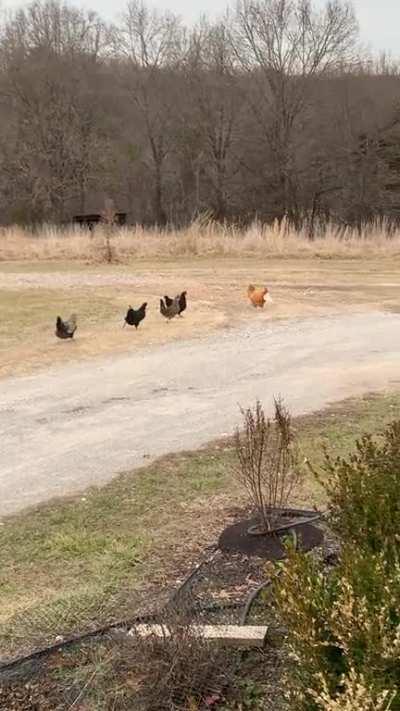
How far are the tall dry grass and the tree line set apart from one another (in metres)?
11.3

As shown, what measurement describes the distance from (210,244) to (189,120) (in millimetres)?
17916

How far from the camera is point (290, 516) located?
4.10m

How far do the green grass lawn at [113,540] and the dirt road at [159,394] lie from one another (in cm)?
33

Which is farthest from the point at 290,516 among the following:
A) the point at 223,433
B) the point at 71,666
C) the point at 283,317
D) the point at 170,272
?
the point at 170,272

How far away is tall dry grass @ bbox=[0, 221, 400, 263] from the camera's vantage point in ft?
76.0

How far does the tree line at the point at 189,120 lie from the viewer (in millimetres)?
37250

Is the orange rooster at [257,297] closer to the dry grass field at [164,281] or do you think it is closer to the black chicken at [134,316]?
the dry grass field at [164,281]

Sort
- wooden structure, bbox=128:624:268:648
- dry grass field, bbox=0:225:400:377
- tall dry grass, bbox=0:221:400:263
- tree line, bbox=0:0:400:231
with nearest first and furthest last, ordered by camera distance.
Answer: wooden structure, bbox=128:624:268:648 → dry grass field, bbox=0:225:400:377 → tall dry grass, bbox=0:221:400:263 → tree line, bbox=0:0:400:231

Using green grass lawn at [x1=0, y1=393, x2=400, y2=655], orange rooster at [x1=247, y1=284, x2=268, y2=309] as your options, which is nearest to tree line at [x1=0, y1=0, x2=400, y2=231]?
orange rooster at [x1=247, y1=284, x2=268, y2=309]

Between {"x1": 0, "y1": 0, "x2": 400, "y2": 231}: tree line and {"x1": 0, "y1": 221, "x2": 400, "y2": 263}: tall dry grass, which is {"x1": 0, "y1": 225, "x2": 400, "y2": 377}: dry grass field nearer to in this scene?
{"x1": 0, "y1": 221, "x2": 400, "y2": 263}: tall dry grass

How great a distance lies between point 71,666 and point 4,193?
131 feet

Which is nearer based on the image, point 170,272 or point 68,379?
point 68,379

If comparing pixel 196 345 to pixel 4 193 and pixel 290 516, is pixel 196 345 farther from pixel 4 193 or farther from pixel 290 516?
pixel 4 193

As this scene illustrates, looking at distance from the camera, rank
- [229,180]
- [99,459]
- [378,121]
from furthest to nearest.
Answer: [229,180], [378,121], [99,459]
